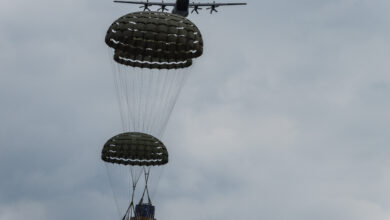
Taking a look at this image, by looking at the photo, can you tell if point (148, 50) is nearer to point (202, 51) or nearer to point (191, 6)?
point (202, 51)

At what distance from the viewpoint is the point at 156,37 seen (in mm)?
41281

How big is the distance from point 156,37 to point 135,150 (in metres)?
11.1

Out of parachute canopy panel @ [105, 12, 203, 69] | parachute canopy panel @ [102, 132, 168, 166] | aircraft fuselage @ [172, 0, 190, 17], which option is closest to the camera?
parachute canopy panel @ [105, 12, 203, 69]

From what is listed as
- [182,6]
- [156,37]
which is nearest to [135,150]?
[156,37]

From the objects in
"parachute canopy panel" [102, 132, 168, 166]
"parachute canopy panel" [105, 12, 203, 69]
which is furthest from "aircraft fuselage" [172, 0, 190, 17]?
"parachute canopy panel" [105, 12, 203, 69]

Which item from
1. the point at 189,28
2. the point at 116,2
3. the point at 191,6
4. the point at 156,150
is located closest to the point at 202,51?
the point at 189,28

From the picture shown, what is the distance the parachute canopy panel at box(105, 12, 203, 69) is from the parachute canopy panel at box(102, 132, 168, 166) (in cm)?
796

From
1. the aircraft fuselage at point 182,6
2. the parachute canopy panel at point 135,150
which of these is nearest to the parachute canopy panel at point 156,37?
the parachute canopy panel at point 135,150

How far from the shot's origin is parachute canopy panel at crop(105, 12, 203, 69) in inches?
1628

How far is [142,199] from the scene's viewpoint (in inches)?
1886

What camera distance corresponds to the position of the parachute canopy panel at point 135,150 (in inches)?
1935

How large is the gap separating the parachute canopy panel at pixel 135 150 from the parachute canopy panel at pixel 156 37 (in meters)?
7.96

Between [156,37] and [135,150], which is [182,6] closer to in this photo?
[135,150]

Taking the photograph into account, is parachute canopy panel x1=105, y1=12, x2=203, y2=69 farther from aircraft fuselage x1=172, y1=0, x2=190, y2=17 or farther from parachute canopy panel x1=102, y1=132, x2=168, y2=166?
aircraft fuselage x1=172, y1=0, x2=190, y2=17
